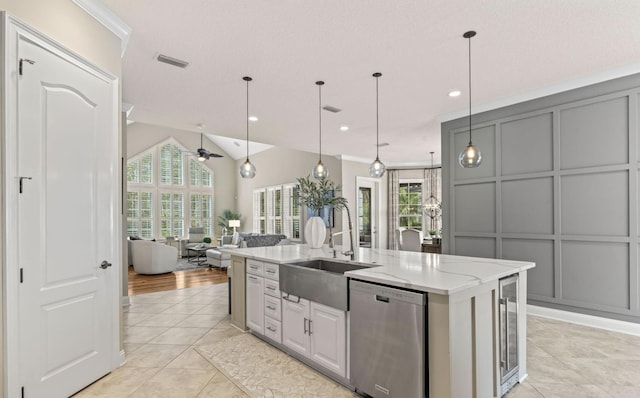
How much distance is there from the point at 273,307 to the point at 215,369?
709 millimetres

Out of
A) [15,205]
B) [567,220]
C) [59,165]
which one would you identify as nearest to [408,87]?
[567,220]

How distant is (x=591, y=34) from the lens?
2719 mm

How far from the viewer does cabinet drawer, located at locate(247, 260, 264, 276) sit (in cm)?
334

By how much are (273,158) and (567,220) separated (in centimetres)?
823

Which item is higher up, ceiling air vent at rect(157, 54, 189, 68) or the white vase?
ceiling air vent at rect(157, 54, 189, 68)

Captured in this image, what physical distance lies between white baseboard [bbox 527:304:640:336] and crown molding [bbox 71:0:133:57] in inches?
206

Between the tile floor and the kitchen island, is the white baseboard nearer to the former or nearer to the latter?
the tile floor

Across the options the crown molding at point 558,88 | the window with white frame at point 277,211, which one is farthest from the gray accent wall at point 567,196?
the window with white frame at point 277,211

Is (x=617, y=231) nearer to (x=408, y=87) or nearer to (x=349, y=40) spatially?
(x=408, y=87)

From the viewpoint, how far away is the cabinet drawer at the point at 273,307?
121 inches

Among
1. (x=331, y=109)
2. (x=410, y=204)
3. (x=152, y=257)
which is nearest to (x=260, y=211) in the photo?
(x=152, y=257)

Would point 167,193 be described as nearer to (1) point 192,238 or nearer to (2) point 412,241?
(1) point 192,238

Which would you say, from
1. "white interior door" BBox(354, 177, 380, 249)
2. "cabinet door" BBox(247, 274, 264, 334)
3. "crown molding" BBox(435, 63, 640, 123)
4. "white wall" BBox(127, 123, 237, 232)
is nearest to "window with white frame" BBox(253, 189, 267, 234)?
"white wall" BBox(127, 123, 237, 232)

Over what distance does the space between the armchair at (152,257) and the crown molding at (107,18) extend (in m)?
A: 5.32
